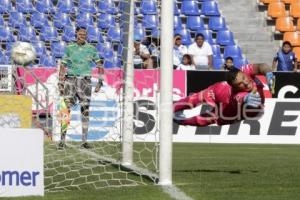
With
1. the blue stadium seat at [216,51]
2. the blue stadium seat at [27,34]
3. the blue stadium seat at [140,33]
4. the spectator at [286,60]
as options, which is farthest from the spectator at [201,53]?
the blue stadium seat at [140,33]

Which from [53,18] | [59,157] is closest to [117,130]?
[59,157]

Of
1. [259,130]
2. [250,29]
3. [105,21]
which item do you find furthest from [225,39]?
[105,21]

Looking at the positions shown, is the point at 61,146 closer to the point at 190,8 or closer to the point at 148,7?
the point at 148,7

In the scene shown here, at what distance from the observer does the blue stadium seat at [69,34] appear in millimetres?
13956

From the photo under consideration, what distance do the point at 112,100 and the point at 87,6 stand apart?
1998 mm

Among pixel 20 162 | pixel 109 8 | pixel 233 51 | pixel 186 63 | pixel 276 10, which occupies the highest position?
pixel 276 10

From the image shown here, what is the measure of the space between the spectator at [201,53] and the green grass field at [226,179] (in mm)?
5200

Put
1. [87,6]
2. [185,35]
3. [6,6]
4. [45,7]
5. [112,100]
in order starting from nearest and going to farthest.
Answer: [6,6] → [112,100] → [87,6] → [45,7] → [185,35]

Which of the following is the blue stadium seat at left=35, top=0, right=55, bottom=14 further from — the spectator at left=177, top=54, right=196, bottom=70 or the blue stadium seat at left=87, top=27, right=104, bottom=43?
the spectator at left=177, top=54, right=196, bottom=70

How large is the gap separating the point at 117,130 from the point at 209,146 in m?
4.57

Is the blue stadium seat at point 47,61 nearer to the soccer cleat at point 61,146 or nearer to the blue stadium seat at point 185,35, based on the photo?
the soccer cleat at point 61,146

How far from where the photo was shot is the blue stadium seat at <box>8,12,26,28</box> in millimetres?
14082

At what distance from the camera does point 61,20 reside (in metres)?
14.6

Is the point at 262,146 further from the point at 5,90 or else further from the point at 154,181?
the point at 154,181
